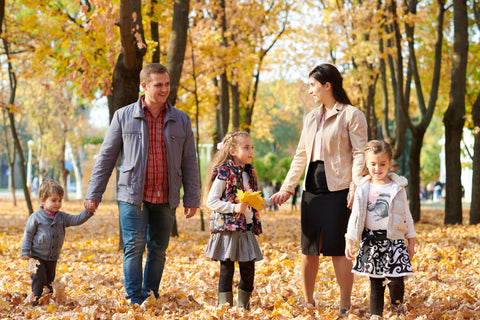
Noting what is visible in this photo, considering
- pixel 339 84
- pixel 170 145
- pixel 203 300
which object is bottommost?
pixel 203 300

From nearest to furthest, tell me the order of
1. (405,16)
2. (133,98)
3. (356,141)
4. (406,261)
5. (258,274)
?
1. (406,261)
2. (356,141)
3. (258,274)
4. (133,98)
5. (405,16)

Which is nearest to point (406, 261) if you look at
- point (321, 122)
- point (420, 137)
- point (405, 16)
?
point (321, 122)

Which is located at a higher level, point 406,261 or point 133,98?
point 133,98

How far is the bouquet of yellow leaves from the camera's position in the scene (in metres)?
4.65

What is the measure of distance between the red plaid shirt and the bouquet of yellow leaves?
74 centimetres

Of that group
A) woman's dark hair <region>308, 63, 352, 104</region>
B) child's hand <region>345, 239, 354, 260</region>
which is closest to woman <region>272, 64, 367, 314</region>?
woman's dark hair <region>308, 63, 352, 104</region>

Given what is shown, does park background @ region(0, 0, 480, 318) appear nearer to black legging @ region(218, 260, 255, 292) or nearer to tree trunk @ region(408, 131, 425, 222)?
tree trunk @ region(408, 131, 425, 222)

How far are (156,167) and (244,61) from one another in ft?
42.2

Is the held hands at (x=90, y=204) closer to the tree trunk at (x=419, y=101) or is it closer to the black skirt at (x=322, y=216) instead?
the black skirt at (x=322, y=216)

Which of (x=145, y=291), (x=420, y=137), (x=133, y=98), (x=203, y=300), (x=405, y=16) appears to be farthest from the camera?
(x=420, y=137)

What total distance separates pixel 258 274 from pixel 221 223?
2.41 metres

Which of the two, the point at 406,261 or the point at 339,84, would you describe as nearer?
the point at 406,261

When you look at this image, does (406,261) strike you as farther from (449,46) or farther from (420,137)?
(449,46)

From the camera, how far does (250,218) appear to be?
492cm
